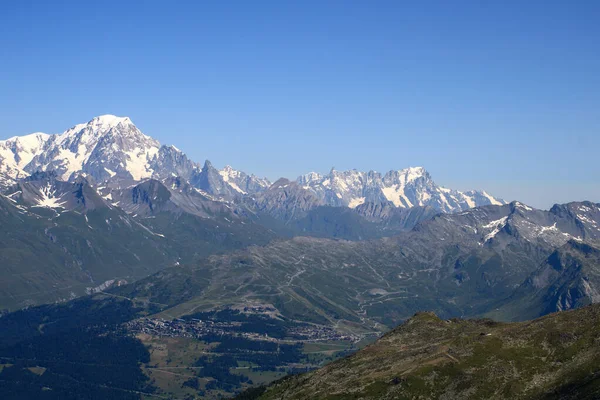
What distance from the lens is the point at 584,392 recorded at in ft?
645
